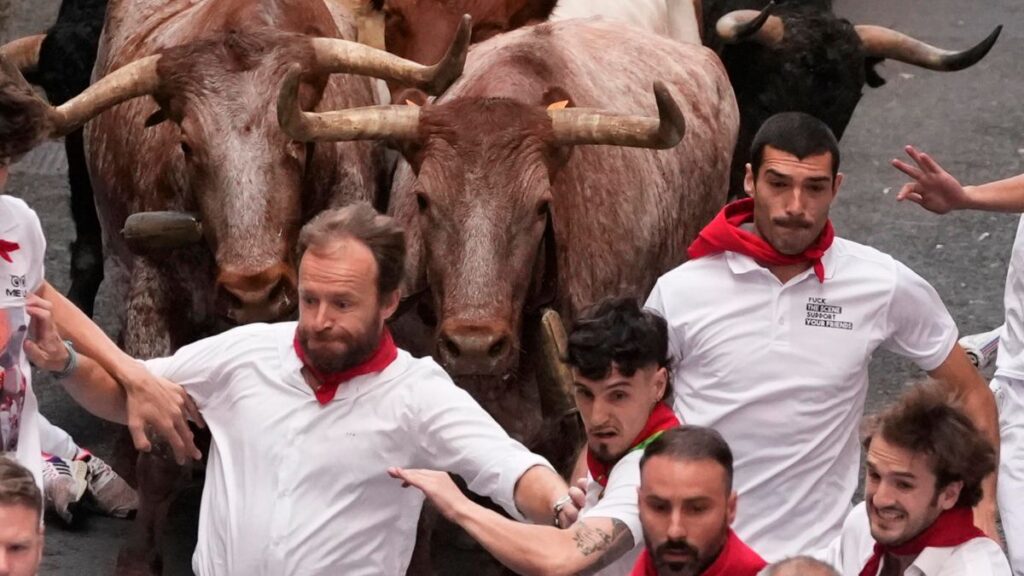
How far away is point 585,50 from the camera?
28.5 feet

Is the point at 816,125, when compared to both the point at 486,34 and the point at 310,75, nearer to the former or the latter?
the point at 310,75

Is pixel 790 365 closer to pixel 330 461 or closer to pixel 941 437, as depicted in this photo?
pixel 941 437

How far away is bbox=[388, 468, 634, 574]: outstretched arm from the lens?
202 inches

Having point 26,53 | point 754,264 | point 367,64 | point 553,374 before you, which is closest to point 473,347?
point 553,374

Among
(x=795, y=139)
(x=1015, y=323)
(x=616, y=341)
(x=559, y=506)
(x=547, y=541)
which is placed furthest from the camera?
(x=1015, y=323)

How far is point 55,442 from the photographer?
866cm

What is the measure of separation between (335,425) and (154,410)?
1.53ft

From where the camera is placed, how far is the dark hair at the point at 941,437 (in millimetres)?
5191

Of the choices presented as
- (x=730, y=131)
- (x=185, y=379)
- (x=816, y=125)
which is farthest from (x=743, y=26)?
(x=185, y=379)

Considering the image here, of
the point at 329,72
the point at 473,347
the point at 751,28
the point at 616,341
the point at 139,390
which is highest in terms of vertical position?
the point at 616,341

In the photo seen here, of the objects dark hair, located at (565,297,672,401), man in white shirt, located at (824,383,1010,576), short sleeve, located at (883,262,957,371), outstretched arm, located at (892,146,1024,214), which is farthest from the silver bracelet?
outstretched arm, located at (892,146,1024,214)

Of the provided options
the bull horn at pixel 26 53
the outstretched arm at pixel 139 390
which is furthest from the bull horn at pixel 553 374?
the bull horn at pixel 26 53

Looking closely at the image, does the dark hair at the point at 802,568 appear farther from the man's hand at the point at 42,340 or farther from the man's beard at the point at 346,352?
the man's hand at the point at 42,340

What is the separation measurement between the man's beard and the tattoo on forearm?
79 centimetres
